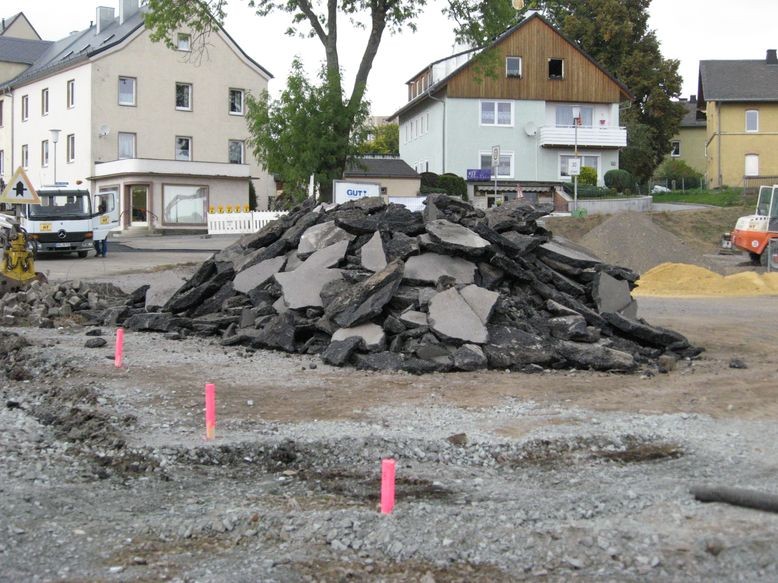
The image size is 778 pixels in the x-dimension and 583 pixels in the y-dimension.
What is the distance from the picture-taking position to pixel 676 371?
11922mm

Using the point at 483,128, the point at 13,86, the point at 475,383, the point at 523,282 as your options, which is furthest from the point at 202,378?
the point at 13,86

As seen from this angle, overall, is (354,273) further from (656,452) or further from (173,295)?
(656,452)

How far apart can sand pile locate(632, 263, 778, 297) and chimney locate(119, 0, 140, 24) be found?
41.3 meters

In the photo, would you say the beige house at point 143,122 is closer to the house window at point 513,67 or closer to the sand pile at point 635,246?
the house window at point 513,67

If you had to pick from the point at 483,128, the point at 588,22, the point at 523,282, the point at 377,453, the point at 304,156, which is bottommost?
the point at 377,453

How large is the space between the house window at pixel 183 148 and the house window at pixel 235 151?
242cm

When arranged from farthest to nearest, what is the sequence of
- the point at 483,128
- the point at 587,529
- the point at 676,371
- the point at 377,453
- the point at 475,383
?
the point at 483,128 → the point at 676,371 → the point at 475,383 → the point at 377,453 → the point at 587,529

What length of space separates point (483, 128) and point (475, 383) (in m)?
45.7

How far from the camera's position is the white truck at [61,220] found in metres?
31.6

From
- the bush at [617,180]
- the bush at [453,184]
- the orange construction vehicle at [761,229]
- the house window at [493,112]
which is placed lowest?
the orange construction vehicle at [761,229]

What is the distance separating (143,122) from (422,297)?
44818 millimetres

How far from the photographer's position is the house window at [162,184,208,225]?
5088cm

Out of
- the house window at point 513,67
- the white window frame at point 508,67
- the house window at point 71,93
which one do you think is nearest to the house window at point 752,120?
the white window frame at point 508,67

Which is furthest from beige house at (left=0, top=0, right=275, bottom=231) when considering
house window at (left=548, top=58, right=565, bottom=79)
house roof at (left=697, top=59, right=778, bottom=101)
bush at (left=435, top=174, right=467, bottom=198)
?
house roof at (left=697, top=59, right=778, bottom=101)
